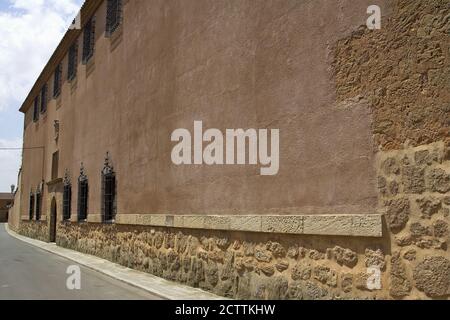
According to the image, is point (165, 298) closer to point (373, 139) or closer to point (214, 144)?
point (214, 144)

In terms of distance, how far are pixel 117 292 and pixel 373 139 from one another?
557 centimetres

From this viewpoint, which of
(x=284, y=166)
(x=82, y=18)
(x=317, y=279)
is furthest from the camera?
(x=82, y=18)

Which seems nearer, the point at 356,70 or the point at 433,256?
the point at 433,256

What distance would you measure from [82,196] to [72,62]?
7147 mm

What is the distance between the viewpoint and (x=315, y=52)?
6.54 m

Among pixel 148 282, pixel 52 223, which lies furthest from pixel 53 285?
pixel 52 223

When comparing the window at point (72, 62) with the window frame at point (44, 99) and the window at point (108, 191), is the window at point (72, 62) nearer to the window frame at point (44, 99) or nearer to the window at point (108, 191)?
the window frame at point (44, 99)

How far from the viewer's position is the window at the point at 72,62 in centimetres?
2082

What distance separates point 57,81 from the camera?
→ 24.8 m

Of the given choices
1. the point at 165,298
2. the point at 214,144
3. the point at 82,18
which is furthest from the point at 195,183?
the point at 82,18

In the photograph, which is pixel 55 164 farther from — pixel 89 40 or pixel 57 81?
pixel 89 40

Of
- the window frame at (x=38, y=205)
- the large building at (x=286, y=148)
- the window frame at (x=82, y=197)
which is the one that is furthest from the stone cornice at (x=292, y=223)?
the window frame at (x=38, y=205)
